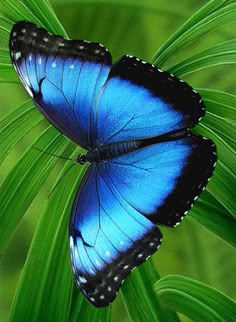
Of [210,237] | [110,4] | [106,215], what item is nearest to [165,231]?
[210,237]

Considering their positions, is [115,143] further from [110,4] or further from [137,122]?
[110,4]

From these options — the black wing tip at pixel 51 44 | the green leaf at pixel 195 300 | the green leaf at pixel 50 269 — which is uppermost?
the black wing tip at pixel 51 44

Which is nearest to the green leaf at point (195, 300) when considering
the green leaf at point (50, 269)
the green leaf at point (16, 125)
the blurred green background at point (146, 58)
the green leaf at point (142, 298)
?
the green leaf at point (142, 298)

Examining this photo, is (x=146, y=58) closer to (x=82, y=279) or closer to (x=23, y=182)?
(x=23, y=182)

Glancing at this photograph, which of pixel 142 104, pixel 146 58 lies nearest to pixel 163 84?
pixel 142 104

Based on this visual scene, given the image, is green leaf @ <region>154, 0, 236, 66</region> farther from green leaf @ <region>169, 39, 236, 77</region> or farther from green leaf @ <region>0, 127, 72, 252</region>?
green leaf @ <region>0, 127, 72, 252</region>

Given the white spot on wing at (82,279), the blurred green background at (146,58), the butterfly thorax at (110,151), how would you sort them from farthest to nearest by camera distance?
Answer: the blurred green background at (146,58)
the butterfly thorax at (110,151)
the white spot on wing at (82,279)

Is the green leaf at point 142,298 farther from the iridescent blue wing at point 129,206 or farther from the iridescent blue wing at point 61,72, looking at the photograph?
the iridescent blue wing at point 61,72
